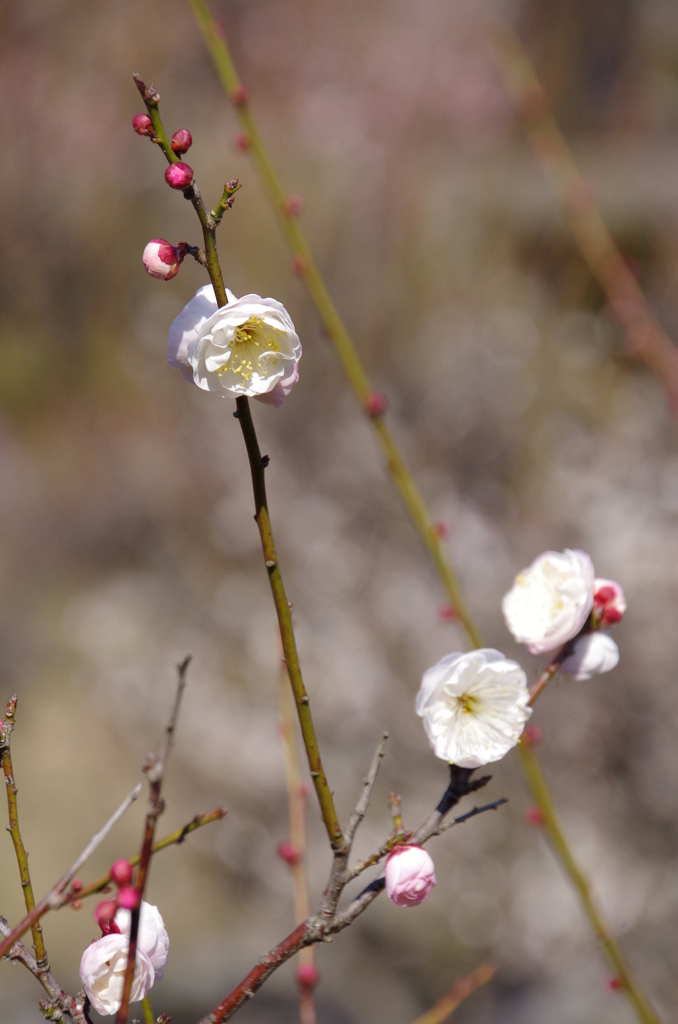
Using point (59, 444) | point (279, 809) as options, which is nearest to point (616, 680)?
point (279, 809)

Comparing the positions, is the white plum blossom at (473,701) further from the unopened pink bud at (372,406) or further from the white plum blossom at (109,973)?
the unopened pink bud at (372,406)

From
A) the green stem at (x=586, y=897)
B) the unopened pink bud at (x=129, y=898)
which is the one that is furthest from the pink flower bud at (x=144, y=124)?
the green stem at (x=586, y=897)

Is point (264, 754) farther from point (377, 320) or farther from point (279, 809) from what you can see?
point (377, 320)

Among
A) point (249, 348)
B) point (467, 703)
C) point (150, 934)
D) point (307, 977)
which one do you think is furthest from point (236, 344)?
point (307, 977)

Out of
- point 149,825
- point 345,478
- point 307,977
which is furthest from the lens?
point 345,478

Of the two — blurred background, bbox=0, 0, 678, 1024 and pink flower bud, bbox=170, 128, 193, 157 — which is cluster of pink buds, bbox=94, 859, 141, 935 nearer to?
pink flower bud, bbox=170, 128, 193, 157

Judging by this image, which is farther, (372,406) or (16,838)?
(372,406)

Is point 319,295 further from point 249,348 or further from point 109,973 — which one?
point 109,973
